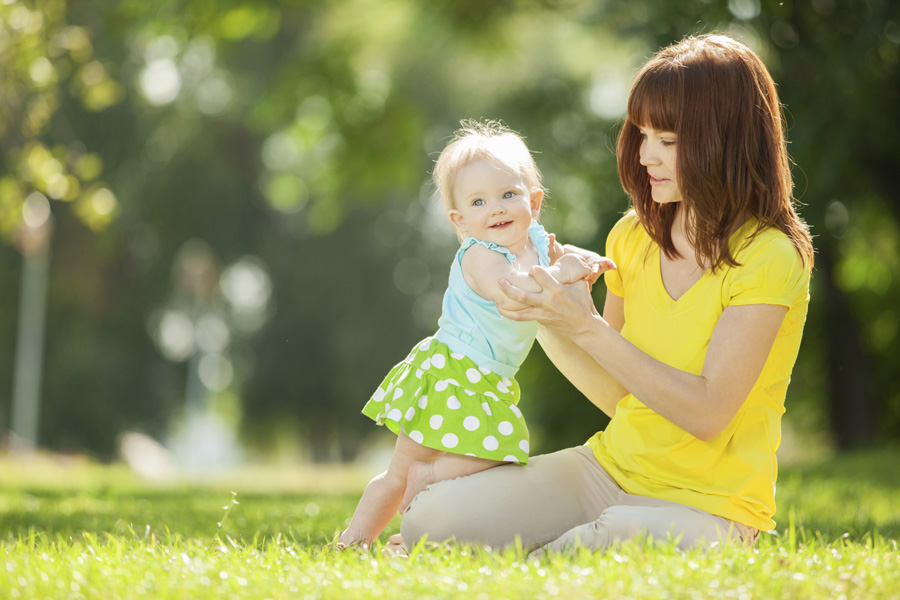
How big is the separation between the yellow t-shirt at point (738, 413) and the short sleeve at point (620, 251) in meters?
0.26

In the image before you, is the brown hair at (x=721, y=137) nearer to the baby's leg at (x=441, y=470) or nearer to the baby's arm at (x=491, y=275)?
the baby's arm at (x=491, y=275)

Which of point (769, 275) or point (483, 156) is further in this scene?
point (483, 156)

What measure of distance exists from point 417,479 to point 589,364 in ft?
2.36

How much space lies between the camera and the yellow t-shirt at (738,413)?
2.88 m

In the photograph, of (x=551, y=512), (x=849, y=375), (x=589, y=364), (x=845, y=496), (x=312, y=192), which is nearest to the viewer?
(x=551, y=512)

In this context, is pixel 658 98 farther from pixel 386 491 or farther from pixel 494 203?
pixel 386 491

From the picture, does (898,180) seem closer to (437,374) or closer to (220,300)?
(437,374)

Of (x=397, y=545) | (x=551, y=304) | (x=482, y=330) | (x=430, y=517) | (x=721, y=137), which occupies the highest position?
(x=721, y=137)

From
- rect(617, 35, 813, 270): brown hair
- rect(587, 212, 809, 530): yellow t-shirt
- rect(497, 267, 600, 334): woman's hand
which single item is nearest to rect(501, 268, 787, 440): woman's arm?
rect(497, 267, 600, 334): woman's hand

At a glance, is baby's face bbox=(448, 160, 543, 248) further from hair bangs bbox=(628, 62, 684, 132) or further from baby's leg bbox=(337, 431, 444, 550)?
baby's leg bbox=(337, 431, 444, 550)

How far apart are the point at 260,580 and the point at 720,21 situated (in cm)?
693

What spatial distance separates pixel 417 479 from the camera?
126 inches

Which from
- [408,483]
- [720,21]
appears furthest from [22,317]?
[408,483]

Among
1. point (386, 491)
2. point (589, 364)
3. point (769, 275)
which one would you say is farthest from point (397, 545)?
point (769, 275)
